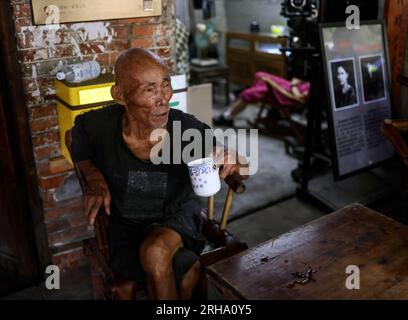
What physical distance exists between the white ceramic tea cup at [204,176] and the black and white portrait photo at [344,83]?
1.62 m

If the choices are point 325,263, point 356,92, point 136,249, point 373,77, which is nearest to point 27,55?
point 136,249

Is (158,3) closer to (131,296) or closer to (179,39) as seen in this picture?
(131,296)

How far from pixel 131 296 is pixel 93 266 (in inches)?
16.9

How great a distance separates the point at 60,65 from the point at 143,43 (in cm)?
49

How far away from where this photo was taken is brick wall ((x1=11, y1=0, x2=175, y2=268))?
2256 mm

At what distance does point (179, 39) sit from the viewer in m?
4.69

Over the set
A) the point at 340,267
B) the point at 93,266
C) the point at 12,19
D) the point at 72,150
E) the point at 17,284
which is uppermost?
the point at 12,19

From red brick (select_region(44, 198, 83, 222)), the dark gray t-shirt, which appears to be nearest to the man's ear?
the dark gray t-shirt

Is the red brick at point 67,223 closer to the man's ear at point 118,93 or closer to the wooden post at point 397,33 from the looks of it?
the man's ear at point 118,93

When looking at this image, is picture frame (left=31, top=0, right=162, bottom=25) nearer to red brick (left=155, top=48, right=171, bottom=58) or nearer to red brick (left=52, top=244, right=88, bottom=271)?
red brick (left=155, top=48, right=171, bottom=58)

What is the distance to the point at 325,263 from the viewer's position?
60.7 inches

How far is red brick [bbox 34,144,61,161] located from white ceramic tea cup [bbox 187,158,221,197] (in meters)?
1.00

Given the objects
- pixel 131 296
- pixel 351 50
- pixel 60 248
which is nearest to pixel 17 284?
pixel 60 248

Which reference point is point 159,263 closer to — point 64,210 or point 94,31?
point 64,210
